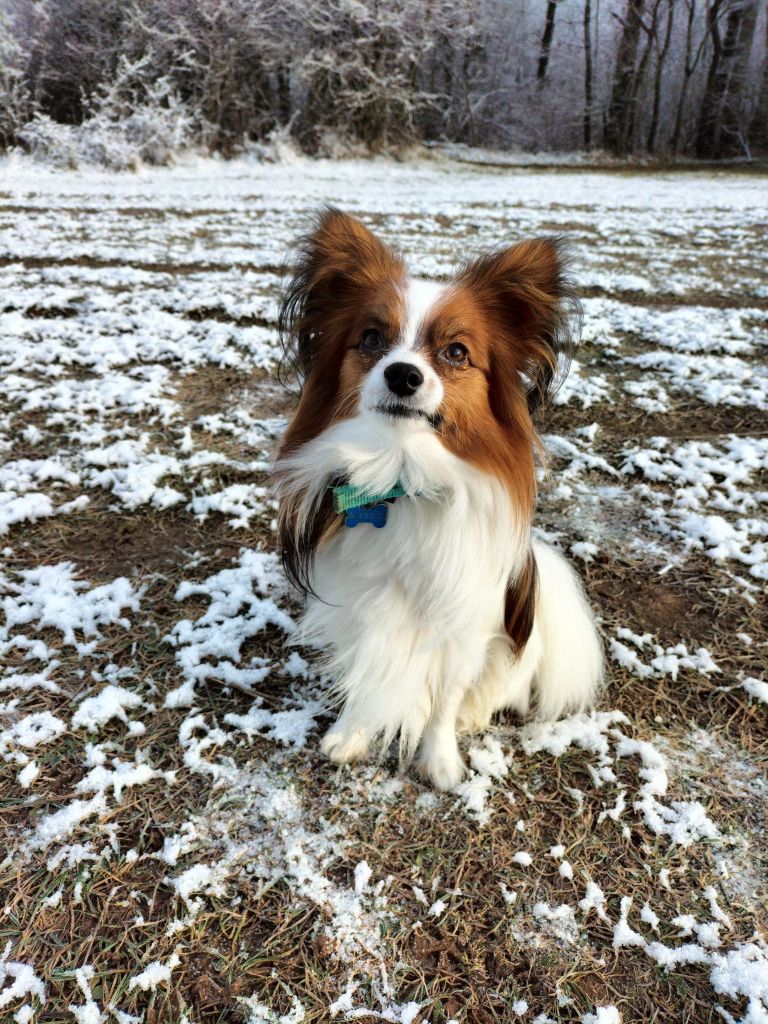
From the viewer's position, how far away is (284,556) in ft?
7.36

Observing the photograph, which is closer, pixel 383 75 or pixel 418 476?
pixel 418 476

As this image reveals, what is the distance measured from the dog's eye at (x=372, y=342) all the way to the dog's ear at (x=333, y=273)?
4.4 inches

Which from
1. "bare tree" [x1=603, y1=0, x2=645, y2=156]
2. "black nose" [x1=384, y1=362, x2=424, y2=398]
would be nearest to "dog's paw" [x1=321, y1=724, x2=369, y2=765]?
"black nose" [x1=384, y1=362, x2=424, y2=398]

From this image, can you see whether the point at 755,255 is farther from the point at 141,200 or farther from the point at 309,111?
the point at 309,111

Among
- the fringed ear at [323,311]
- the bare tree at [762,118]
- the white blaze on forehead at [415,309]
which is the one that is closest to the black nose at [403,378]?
the white blaze on forehead at [415,309]

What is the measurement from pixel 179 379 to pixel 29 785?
3.33 metres

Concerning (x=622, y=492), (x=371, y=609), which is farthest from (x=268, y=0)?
(x=371, y=609)

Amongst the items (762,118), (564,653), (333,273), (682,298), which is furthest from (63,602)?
(762,118)

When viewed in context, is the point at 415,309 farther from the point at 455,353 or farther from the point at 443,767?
the point at 443,767

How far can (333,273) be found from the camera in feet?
6.84

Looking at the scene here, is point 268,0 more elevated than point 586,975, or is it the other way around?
point 268,0

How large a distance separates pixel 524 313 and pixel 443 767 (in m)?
1.55

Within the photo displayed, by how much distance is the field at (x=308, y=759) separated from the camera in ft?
5.51

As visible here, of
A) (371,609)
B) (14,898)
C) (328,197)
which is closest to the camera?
(14,898)
